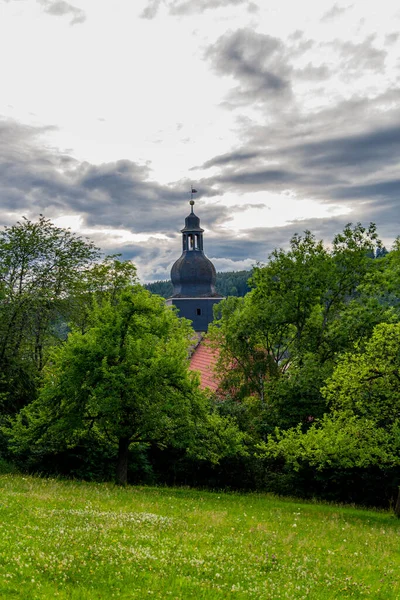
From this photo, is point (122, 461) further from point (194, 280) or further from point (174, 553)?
point (194, 280)

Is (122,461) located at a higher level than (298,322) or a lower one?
lower

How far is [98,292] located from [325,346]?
21697mm

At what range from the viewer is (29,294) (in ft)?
128

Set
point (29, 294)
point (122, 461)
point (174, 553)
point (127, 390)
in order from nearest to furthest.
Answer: point (174, 553) → point (127, 390) → point (122, 461) → point (29, 294)

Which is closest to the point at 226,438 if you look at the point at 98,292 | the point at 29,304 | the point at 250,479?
the point at 250,479

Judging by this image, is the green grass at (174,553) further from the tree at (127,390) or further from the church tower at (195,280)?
the church tower at (195,280)

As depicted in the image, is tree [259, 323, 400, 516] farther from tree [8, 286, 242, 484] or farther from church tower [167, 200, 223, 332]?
church tower [167, 200, 223, 332]

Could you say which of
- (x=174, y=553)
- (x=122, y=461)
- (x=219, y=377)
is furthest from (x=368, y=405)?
(x=219, y=377)

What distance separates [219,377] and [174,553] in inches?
1283

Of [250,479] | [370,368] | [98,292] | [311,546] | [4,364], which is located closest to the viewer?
[311,546]

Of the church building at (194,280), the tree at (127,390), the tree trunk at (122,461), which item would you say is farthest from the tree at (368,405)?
the church building at (194,280)

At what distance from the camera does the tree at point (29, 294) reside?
36.6 metres

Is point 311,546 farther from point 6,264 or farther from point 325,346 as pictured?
point 6,264

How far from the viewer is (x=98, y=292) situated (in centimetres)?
4872
